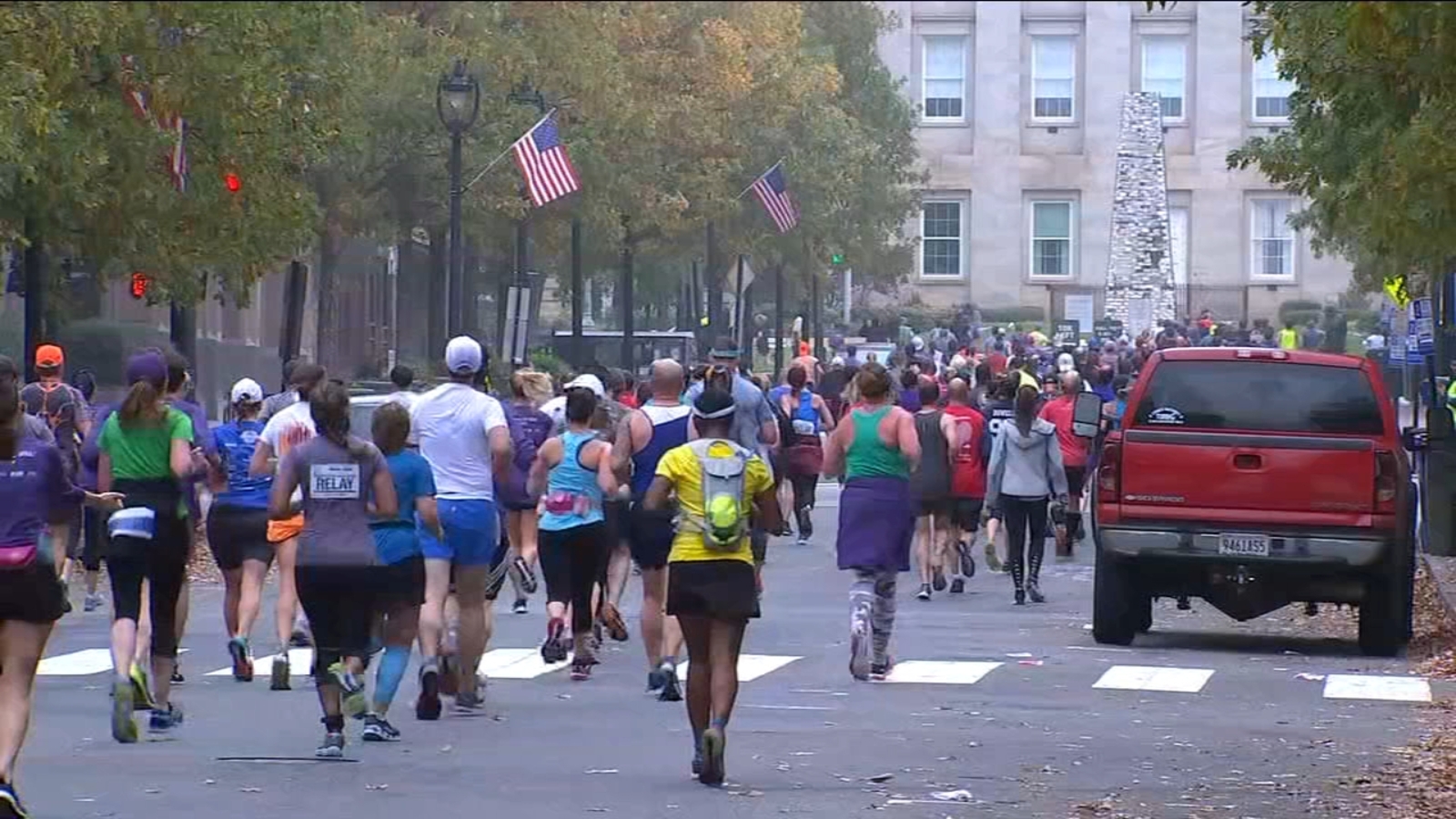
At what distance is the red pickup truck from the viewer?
725 inches

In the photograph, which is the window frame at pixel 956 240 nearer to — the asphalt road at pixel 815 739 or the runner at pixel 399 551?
the asphalt road at pixel 815 739

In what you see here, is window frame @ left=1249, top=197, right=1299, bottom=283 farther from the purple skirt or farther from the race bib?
the race bib

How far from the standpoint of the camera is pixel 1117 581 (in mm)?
19281

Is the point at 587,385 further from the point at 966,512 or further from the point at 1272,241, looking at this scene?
the point at 1272,241

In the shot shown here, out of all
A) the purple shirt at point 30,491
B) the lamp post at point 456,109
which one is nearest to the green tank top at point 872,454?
the purple shirt at point 30,491

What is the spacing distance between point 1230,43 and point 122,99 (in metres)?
70.7

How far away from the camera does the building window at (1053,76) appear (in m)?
96.9

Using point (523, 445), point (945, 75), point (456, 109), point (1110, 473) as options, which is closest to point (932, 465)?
point (1110, 473)

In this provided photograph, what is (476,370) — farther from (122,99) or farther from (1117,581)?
(122,99)

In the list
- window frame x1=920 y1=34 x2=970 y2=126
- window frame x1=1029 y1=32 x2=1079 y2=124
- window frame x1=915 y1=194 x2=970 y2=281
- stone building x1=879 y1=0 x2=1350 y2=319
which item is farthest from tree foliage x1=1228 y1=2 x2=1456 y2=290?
window frame x1=915 y1=194 x2=970 y2=281

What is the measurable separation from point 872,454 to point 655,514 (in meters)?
1.33

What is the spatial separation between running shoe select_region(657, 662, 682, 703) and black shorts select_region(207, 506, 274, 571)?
2.39 m

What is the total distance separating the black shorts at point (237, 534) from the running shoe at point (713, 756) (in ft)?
15.3

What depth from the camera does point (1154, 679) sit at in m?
17.4
